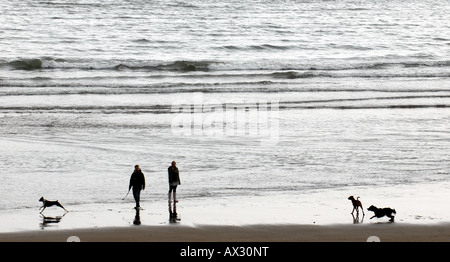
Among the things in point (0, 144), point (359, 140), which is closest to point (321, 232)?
point (359, 140)

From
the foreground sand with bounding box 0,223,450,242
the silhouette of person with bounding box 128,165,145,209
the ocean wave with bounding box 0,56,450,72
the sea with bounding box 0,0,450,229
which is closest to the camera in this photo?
the foreground sand with bounding box 0,223,450,242

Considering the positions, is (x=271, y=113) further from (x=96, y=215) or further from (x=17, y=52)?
(x=17, y=52)

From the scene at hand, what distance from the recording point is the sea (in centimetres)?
1620

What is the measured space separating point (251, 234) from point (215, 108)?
12682mm

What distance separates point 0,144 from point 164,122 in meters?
4.96

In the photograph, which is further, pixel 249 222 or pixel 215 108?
pixel 215 108

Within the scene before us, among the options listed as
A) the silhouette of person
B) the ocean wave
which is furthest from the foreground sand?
the ocean wave

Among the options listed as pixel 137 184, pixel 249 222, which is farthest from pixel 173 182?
pixel 249 222

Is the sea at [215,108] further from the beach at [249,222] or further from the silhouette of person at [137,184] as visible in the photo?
the silhouette of person at [137,184]

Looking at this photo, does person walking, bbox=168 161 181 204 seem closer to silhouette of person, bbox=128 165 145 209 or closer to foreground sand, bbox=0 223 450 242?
silhouette of person, bbox=128 165 145 209

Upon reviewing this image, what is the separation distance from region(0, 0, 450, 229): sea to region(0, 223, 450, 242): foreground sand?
128 centimetres

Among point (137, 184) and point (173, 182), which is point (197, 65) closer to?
point (173, 182)

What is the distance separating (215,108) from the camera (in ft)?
82.1

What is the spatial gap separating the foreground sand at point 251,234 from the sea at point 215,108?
4.20ft
